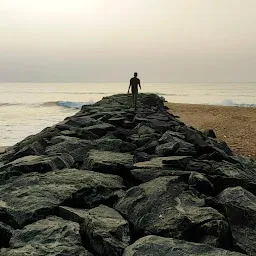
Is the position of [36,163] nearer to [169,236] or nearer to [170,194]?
[170,194]

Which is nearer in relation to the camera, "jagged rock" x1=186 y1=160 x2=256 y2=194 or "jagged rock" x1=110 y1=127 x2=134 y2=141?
"jagged rock" x1=186 y1=160 x2=256 y2=194

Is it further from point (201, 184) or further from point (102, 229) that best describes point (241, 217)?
point (102, 229)

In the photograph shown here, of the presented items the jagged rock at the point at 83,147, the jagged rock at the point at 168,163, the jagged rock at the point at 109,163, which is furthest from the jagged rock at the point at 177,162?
the jagged rock at the point at 83,147

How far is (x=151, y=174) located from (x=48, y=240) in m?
2.22

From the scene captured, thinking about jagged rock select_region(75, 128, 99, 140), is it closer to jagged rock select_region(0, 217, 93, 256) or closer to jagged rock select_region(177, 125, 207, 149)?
jagged rock select_region(177, 125, 207, 149)

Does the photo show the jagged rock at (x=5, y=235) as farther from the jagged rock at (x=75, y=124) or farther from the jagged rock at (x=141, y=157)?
Result: the jagged rock at (x=75, y=124)

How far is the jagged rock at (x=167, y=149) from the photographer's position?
6.87 meters

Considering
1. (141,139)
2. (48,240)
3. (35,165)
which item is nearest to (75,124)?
(141,139)

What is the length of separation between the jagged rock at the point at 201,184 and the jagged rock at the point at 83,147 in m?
2.31

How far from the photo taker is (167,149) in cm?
689

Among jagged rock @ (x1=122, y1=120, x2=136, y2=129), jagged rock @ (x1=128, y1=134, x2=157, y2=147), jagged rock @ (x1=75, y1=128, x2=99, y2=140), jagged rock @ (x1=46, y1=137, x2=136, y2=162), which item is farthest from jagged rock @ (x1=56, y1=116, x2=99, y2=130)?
jagged rock @ (x1=46, y1=137, x2=136, y2=162)

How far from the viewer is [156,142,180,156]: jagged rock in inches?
270

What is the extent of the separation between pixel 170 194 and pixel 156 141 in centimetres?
324

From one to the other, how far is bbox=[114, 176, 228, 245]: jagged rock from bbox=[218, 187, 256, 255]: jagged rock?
26 centimetres
